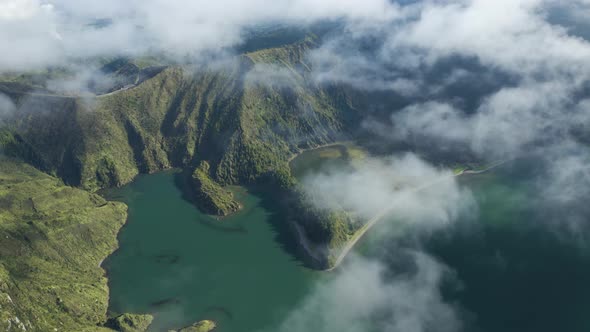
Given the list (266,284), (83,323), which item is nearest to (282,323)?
(266,284)

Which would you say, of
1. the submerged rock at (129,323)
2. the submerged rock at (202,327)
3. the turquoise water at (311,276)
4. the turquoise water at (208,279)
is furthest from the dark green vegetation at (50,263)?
the submerged rock at (202,327)

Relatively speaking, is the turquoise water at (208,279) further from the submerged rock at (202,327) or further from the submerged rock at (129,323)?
the submerged rock at (129,323)

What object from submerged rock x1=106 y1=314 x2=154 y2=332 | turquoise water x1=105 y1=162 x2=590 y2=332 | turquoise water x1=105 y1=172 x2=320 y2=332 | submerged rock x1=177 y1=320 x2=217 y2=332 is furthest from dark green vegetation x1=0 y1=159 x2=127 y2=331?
submerged rock x1=177 y1=320 x2=217 y2=332

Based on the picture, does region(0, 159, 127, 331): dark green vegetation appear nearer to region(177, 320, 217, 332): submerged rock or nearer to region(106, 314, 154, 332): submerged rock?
region(106, 314, 154, 332): submerged rock

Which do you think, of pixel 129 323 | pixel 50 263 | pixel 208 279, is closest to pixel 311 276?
pixel 208 279

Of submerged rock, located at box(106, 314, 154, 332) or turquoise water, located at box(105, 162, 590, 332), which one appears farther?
turquoise water, located at box(105, 162, 590, 332)

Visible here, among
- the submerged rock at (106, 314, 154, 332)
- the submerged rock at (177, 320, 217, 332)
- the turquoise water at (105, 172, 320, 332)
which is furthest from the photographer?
the turquoise water at (105, 172, 320, 332)
